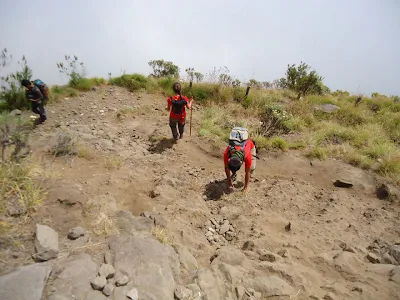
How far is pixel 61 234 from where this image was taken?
8.36 feet

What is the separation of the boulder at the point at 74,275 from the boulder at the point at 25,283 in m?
0.10

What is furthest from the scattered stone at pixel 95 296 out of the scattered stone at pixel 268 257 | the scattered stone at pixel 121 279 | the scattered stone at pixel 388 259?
the scattered stone at pixel 388 259

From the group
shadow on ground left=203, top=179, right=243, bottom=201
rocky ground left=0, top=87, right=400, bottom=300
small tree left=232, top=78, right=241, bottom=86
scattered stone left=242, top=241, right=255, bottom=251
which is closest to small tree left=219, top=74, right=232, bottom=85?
small tree left=232, top=78, right=241, bottom=86

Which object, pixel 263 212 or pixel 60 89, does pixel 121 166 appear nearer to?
pixel 263 212

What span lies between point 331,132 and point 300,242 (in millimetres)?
5052

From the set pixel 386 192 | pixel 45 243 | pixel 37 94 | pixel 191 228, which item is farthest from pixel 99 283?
pixel 37 94

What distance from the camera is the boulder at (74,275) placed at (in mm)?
1933

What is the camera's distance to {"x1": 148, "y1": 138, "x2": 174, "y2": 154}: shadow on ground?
649cm

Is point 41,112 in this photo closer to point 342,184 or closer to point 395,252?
point 342,184

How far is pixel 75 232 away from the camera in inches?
100

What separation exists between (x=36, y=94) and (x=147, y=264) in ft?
21.2

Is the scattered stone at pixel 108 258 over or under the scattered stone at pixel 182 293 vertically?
over

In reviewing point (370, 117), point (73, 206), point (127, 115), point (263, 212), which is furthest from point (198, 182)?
point (370, 117)

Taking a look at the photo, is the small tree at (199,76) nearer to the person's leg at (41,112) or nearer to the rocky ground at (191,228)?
the rocky ground at (191,228)
